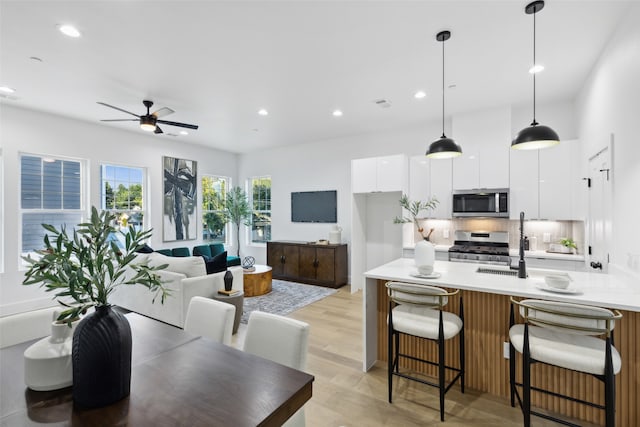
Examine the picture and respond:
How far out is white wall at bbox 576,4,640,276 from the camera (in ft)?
7.69

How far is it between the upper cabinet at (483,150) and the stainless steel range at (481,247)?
80 centimetres

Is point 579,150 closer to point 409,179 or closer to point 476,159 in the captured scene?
point 476,159

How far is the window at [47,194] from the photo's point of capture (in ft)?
15.4

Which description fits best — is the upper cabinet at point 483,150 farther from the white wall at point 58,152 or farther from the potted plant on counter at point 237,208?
the white wall at point 58,152

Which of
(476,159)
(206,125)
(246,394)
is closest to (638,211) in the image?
(476,159)

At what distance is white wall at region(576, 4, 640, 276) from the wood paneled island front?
327 millimetres

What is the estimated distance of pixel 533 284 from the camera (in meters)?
2.30

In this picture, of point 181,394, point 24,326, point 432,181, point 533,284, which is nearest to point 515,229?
point 432,181

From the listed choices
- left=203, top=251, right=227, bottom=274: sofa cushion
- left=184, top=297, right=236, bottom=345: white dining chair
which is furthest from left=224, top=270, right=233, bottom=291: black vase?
left=184, top=297, right=236, bottom=345: white dining chair

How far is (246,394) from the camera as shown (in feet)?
3.78

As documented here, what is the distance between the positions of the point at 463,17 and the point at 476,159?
2516 mm

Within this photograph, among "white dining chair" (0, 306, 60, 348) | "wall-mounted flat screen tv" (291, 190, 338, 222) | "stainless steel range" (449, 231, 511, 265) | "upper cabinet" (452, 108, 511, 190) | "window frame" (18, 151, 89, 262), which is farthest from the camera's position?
"wall-mounted flat screen tv" (291, 190, 338, 222)

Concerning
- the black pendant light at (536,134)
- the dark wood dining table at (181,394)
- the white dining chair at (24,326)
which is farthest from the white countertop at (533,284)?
the white dining chair at (24,326)

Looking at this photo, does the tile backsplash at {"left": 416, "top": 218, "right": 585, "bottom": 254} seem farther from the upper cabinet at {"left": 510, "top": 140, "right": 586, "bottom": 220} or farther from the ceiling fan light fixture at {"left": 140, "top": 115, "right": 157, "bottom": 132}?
the ceiling fan light fixture at {"left": 140, "top": 115, "right": 157, "bottom": 132}
